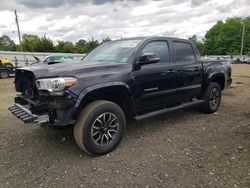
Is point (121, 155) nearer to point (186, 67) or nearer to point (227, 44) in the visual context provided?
point (186, 67)

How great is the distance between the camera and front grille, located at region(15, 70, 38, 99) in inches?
145

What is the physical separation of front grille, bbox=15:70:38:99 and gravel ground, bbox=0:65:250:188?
3.05ft

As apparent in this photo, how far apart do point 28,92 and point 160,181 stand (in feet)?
7.90

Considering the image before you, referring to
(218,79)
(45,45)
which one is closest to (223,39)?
(45,45)

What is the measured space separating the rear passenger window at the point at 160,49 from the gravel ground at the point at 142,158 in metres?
1.40

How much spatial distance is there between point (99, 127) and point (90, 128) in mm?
204

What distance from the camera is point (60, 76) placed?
3436 mm

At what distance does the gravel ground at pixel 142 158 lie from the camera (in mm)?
3143

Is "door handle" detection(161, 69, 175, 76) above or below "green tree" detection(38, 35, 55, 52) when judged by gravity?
below

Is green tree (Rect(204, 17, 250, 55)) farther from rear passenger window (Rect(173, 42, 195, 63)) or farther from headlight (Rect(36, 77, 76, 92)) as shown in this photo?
headlight (Rect(36, 77, 76, 92))

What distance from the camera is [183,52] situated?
5.36 meters

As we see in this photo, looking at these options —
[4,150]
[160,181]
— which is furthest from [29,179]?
[160,181]

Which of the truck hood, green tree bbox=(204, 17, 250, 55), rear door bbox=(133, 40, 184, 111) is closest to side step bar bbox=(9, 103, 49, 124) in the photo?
the truck hood

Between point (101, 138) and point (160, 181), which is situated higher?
point (101, 138)
